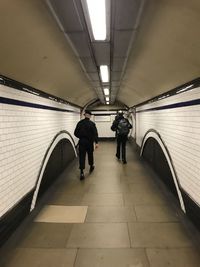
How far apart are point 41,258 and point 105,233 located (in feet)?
3.17

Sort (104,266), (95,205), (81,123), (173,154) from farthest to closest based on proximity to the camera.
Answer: (81,123) → (173,154) → (95,205) → (104,266)

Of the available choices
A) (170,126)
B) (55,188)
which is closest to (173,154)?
(170,126)

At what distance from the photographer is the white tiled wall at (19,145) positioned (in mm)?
3098

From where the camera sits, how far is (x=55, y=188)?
5570mm

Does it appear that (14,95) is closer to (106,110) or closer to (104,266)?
(104,266)

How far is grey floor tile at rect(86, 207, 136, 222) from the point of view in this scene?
12.6 ft

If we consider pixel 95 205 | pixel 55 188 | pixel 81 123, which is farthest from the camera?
pixel 81 123

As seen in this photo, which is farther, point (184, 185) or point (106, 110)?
point (106, 110)

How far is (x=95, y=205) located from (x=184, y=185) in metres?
1.65

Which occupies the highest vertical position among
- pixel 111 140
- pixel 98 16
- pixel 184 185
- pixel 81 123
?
pixel 98 16

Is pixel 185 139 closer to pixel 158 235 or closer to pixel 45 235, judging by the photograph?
pixel 158 235

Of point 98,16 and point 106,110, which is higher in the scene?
point 98,16

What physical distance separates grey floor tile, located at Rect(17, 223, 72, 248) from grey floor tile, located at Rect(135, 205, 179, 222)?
3.98 ft

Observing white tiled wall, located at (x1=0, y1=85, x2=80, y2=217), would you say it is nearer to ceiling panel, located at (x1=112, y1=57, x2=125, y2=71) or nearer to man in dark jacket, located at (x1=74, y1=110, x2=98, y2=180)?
man in dark jacket, located at (x1=74, y1=110, x2=98, y2=180)
